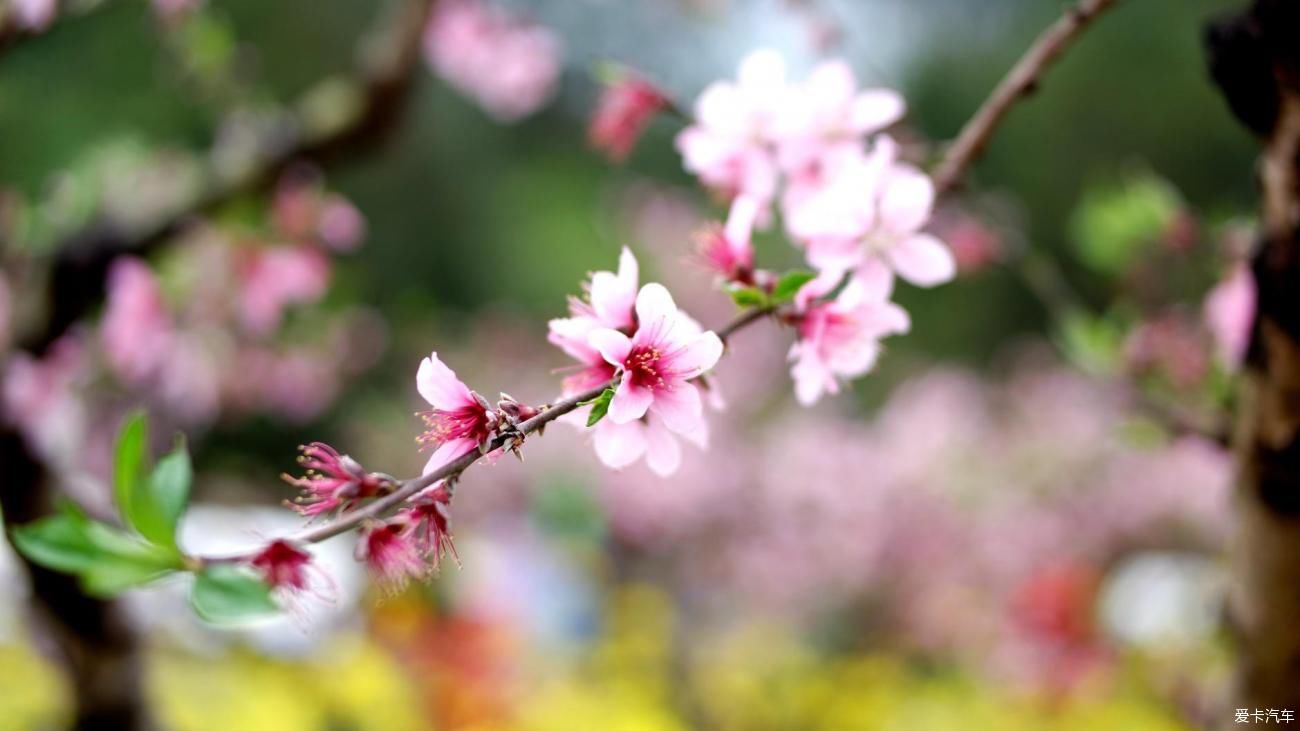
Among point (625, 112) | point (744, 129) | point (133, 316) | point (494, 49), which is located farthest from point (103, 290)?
point (744, 129)

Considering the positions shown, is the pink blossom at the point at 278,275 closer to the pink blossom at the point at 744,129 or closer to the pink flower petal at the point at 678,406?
the pink blossom at the point at 744,129

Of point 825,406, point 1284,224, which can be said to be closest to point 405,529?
point 1284,224

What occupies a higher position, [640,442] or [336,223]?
[336,223]

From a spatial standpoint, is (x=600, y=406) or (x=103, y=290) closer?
(x=600, y=406)

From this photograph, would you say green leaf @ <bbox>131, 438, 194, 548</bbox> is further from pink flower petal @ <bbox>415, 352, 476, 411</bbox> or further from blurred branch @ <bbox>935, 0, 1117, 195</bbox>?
blurred branch @ <bbox>935, 0, 1117, 195</bbox>

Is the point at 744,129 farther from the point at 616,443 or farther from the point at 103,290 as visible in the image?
the point at 103,290

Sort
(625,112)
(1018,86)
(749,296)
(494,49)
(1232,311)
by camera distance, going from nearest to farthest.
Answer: (749,296) < (1018,86) < (625,112) < (1232,311) < (494,49)

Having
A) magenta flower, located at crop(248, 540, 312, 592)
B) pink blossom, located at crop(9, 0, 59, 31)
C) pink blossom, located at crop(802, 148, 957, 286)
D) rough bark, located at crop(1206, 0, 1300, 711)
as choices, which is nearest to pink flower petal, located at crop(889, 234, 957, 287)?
pink blossom, located at crop(802, 148, 957, 286)
